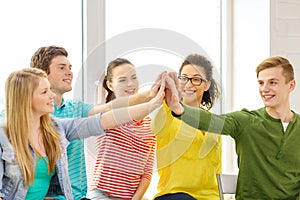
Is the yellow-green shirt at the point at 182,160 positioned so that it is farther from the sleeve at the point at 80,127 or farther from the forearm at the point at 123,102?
the sleeve at the point at 80,127

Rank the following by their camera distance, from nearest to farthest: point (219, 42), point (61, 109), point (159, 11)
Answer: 1. point (61, 109)
2. point (159, 11)
3. point (219, 42)

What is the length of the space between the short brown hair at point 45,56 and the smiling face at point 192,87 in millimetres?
523

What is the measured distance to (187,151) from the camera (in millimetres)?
2219

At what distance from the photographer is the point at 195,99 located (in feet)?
7.48

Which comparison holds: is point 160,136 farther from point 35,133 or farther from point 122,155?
point 35,133

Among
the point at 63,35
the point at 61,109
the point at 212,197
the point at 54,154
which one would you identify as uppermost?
the point at 63,35

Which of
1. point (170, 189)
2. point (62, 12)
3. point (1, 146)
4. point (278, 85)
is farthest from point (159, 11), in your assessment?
point (1, 146)

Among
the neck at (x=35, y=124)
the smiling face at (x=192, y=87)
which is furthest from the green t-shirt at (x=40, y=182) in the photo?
the smiling face at (x=192, y=87)

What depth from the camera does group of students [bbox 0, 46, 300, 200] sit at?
1.95 meters

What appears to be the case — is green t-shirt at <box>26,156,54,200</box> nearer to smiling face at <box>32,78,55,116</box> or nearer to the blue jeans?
smiling face at <box>32,78,55,116</box>

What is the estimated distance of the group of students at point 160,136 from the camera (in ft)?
6.40

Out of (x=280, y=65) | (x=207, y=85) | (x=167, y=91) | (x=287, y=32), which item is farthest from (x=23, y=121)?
(x=287, y=32)

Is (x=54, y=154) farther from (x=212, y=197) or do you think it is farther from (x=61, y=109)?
(x=212, y=197)

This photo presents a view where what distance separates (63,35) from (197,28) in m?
0.72
